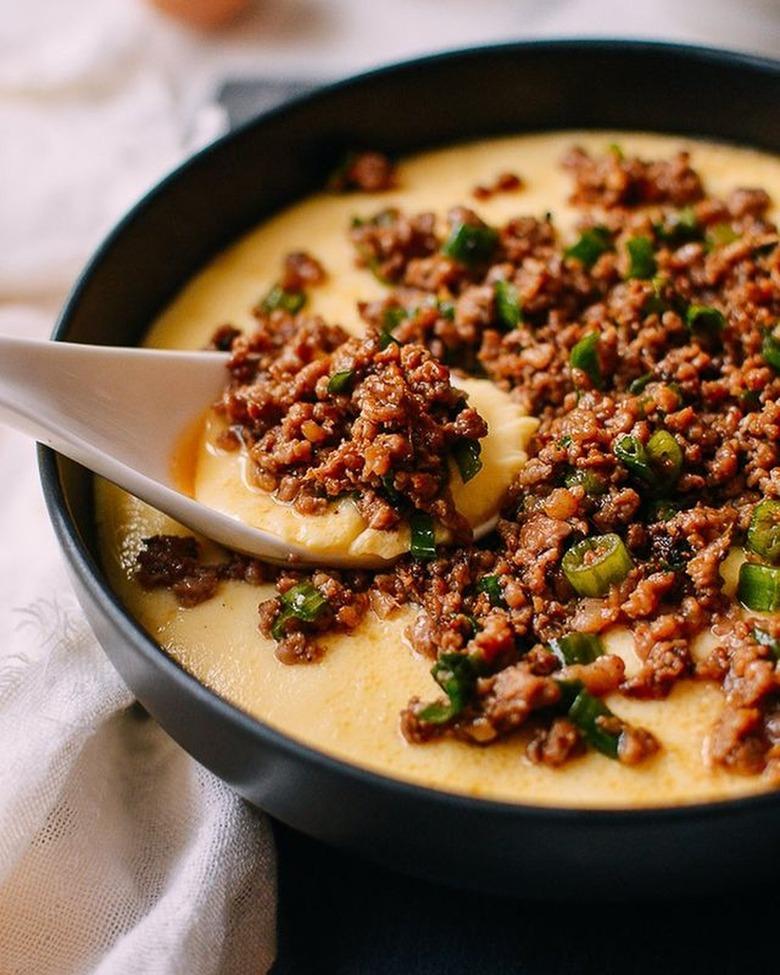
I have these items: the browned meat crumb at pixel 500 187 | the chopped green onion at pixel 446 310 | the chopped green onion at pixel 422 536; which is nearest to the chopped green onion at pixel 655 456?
the chopped green onion at pixel 422 536

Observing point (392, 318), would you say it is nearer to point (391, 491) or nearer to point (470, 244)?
point (470, 244)

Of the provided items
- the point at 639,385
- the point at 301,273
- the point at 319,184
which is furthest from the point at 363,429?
the point at 319,184

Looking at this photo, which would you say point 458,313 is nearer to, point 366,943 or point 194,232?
point 194,232

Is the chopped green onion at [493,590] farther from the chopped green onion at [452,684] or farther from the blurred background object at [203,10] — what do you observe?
the blurred background object at [203,10]

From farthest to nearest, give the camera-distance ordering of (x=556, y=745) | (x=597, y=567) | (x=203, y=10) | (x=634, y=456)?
(x=203, y=10) → (x=634, y=456) → (x=597, y=567) → (x=556, y=745)

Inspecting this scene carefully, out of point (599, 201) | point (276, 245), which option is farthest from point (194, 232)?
point (599, 201)

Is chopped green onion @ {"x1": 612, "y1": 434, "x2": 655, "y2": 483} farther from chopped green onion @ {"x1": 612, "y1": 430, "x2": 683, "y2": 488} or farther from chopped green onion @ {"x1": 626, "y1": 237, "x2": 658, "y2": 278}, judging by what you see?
chopped green onion @ {"x1": 626, "y1": 237, "x2": 658, "y2": 278}

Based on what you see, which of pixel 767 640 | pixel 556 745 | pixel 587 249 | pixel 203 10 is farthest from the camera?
pixel 203 10
